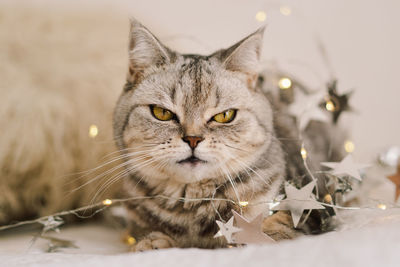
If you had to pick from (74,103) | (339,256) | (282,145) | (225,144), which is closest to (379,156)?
(282,145)

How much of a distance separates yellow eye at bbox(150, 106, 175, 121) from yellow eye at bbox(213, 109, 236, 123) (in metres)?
0.10

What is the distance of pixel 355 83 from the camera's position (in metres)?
→ 1.79

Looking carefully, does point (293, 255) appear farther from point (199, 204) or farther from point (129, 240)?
point (129, 240)

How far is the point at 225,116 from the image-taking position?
874mm

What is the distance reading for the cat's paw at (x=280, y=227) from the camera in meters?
0.81

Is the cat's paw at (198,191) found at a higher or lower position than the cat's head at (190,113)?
lower

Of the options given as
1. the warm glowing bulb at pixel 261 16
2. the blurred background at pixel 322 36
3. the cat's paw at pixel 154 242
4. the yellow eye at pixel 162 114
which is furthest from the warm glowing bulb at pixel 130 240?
the warm glowing bulb at pixel 261 16

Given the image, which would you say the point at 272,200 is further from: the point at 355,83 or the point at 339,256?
the point at 355,83

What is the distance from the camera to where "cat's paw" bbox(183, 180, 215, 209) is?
87 cm

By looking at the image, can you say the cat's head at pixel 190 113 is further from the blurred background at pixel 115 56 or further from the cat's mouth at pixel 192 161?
the blurred background at pixel 115 56

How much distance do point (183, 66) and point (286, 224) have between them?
435 mm

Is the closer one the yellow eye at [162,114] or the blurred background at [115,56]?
the yellow eye at [162,114]

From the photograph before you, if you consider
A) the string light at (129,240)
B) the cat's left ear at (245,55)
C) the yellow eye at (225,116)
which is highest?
the cat's left ear at (245,55)

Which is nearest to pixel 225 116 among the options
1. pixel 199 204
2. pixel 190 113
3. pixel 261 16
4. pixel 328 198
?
pixel 190 113
